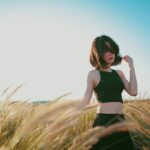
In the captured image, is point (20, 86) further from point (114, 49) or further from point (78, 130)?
point (78, 130)

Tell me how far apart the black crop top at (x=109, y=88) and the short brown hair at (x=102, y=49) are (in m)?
0.10

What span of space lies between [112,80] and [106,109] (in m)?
0.28

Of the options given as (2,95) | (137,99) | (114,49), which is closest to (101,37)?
(114,49)

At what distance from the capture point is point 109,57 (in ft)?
12.6

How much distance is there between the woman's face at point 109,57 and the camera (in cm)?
385

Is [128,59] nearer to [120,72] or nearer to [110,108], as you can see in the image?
[120,72]

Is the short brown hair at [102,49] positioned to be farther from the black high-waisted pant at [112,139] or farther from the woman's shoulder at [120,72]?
the black high-waisted pant at [112,139]

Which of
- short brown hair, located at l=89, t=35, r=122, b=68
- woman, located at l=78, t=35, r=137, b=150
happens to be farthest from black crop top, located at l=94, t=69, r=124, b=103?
short brown hair, located at l=89, t=35, r=122, b=68

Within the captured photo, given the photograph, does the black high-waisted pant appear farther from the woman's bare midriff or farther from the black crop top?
the black crop top

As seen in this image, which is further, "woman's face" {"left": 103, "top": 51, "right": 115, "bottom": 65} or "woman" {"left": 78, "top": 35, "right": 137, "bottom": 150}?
"woman's face" {"left": 103, "top": 51, "right": 115, "bottom": 65}

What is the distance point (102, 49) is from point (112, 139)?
30.5 inches

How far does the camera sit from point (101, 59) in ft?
12.7

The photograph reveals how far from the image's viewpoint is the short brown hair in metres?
3.88

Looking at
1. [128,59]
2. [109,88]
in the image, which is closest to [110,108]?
[109,88]
